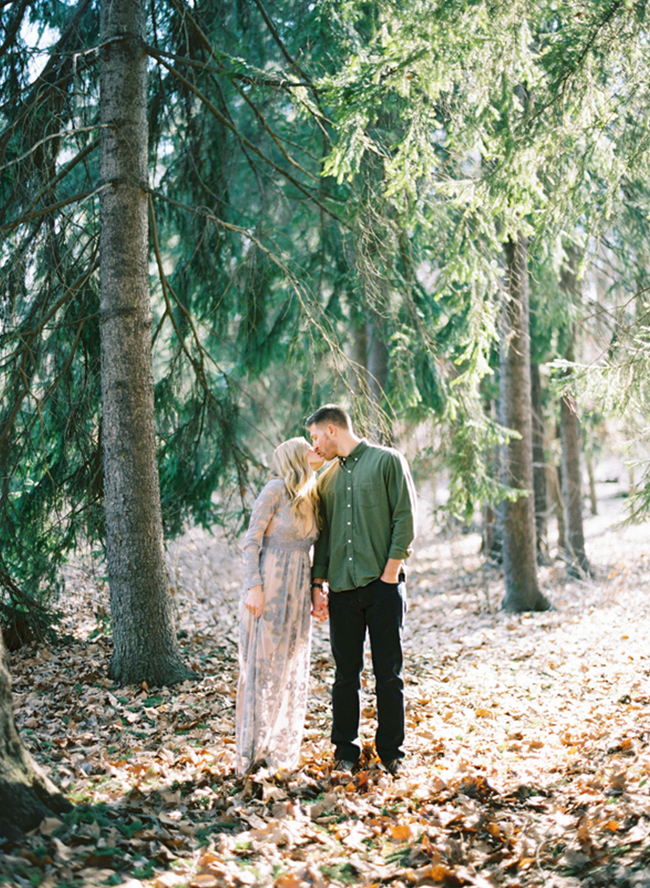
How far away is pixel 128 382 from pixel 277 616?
8.14 ft

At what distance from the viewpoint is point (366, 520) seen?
423 centimetres

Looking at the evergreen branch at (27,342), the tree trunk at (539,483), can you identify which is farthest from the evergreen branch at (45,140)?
the tree trunk at (539,483)

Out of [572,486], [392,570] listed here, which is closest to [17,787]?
[392,570]

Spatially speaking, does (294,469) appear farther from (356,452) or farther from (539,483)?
(539,483)

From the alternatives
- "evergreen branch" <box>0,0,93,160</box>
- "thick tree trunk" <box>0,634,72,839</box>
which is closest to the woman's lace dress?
"thick tree trunk" <box>0,634,72,839</box>

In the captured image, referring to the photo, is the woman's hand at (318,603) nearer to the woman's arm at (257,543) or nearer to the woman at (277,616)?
the woman at (277,616)

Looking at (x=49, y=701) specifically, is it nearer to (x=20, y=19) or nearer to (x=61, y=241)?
(x=61, y=241)

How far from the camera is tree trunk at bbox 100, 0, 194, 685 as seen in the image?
5.59m

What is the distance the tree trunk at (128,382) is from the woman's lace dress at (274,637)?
169cm

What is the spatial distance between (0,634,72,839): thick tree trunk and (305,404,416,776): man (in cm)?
172

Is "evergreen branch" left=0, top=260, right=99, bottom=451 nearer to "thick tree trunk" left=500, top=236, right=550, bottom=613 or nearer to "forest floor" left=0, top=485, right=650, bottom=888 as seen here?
"forest floor" left=0, top=485, right=650, bottom=888

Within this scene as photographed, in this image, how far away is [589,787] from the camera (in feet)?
11.8

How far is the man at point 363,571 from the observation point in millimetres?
4156

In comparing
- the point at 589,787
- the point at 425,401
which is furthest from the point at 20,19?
the point at 589,787
